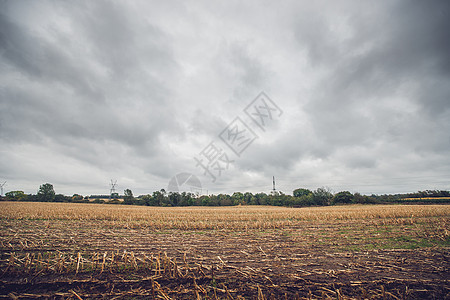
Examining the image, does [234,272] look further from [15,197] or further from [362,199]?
[15,197]

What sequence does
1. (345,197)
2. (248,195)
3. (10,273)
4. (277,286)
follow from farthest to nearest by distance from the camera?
(248,195) → (345,197) → (10,273) → (277,286)

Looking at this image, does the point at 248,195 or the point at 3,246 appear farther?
the point at 248,195

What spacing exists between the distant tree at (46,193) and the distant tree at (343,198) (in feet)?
478

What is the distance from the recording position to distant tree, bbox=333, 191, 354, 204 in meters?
82.8

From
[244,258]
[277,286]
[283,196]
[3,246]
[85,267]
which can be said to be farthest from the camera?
[283,196]

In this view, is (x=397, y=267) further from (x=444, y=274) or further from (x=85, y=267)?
(x=85, y=267)

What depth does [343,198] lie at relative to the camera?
A: 8375 centimetres

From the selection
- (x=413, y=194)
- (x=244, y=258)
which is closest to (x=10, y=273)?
(x=244, y=258)

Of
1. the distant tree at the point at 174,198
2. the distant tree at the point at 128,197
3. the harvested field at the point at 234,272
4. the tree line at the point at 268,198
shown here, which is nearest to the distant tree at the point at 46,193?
the tree line at the point at 268,198

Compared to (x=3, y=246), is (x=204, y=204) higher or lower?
lower

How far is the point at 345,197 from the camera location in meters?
83.5

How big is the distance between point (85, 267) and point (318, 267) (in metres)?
8.84

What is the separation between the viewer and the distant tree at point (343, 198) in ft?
272

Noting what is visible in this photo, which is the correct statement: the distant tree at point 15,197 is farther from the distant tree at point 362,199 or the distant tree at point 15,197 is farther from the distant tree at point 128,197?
the distant tree at point 362,199
